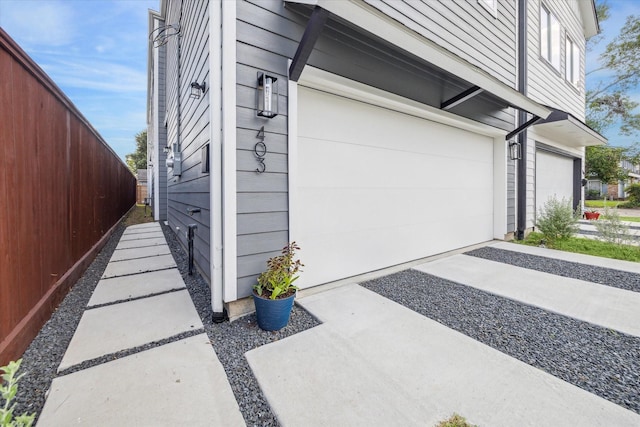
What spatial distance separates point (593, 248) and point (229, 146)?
19.1ft

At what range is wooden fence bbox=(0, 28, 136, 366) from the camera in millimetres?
1668

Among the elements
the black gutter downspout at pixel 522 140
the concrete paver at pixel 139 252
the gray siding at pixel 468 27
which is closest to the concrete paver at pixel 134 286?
the concrete paver at pixel 139 252

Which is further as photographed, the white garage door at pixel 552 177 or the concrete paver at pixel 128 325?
the white garage door at pixel 552 177

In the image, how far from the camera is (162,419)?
4.09 ft

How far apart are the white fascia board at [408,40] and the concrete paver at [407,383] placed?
2326 millimetres

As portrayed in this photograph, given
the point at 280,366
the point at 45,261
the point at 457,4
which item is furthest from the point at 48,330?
the point at 457,4

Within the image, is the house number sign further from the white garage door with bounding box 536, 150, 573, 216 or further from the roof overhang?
the white garage door with bounding box 536, 150, 573, 216

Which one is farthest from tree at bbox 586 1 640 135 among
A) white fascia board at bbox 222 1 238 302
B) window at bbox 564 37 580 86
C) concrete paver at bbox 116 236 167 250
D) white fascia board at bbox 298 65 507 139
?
concrete paver at bbox 116 236 167 250

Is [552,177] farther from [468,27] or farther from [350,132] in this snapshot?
[350,132]

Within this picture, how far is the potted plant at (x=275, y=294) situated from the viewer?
2.00 meters

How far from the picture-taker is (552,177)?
715 centimetres

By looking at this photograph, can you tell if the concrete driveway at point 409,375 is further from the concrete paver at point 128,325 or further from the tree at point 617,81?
the tree at point 617,81

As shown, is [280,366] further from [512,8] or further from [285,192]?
[512,8]

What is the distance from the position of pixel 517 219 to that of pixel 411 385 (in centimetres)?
525
